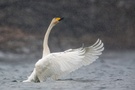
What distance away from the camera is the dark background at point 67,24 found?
29.8 metres

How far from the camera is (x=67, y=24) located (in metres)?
31.4

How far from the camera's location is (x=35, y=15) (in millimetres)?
31625

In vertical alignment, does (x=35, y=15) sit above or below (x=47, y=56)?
above

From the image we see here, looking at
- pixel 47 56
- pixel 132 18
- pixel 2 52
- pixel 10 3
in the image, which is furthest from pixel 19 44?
pixel 47 56

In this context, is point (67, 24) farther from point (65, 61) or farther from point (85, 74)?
point (65, 61)

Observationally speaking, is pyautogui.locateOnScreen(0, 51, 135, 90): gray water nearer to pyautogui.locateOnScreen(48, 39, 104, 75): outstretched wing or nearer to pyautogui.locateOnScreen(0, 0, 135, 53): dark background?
pyautogui.locateOnScreen(48, 39, 104, 75): outstretched wing

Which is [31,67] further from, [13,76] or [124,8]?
[124,8]

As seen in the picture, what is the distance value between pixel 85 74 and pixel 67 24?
8251mm

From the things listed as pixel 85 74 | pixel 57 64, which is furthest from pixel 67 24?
pixel 57 64

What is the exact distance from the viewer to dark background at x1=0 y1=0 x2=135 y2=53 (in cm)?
2980

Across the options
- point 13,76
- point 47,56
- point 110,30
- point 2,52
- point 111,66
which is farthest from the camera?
point 110,30

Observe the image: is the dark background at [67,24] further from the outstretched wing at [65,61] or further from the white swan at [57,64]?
the outstretched wing at [65,61]

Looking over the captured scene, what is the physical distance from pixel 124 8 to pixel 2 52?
18.8 ft

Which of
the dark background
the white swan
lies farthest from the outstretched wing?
the dark background
